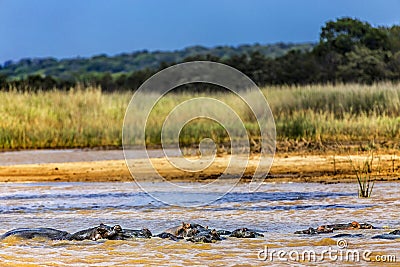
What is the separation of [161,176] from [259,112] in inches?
373

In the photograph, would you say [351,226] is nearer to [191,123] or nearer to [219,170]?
[219,170]

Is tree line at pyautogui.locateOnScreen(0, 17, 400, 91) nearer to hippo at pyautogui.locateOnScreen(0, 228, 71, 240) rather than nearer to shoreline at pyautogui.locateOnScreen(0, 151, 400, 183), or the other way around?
shoreline at pyautogui.locateOnScreen(0, 151, 400, 183)

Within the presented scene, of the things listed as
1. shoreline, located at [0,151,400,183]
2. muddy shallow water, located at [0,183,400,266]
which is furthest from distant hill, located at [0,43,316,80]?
muddy shallow water, located at [0,183,400,266]

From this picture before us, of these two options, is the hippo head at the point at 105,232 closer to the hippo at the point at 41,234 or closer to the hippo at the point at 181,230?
the hippo at the point at 41,234

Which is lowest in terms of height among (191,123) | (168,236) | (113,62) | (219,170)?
(168,236)

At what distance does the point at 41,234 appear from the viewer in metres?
7.21

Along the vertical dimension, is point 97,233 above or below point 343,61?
below

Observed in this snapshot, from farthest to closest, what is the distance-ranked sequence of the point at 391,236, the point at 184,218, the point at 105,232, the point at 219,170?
the point at 219,170 → the point at 184,218 → the point at 105,232 → the point at 391,236

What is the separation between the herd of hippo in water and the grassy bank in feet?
27.6

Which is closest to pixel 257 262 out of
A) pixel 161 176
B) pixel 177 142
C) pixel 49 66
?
pixel 161 176

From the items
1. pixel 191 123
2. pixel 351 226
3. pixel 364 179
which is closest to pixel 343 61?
pixel 191 123

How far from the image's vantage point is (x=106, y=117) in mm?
19484

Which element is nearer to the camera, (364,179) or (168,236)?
(168,236)

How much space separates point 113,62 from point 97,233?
83.5 m
